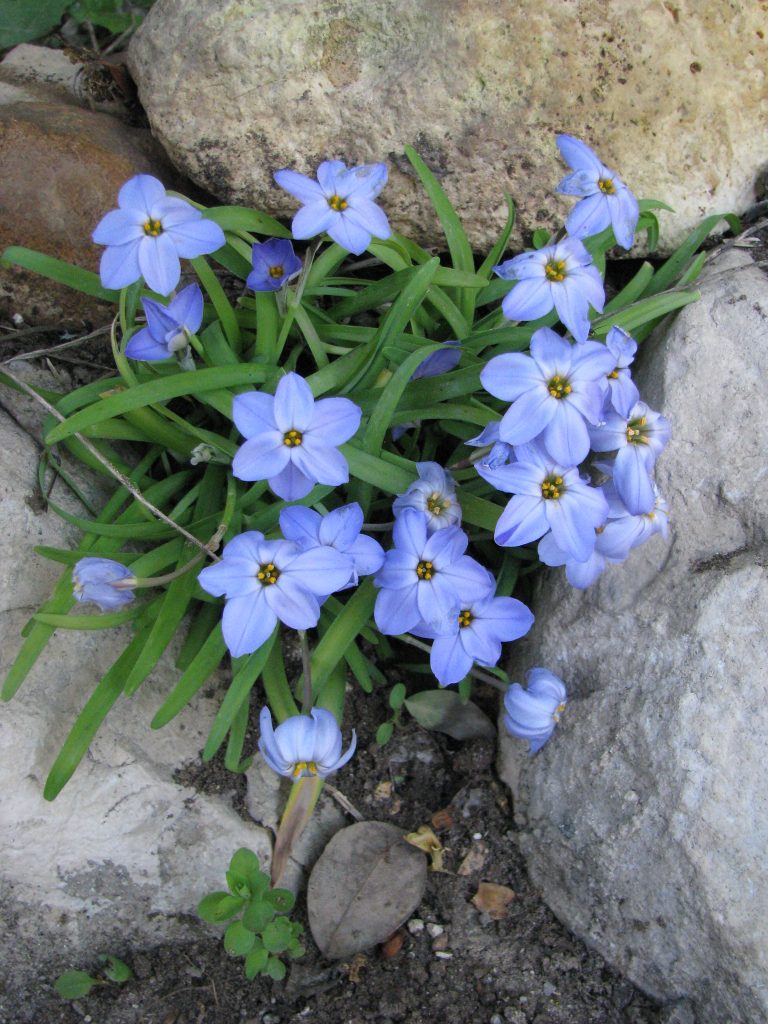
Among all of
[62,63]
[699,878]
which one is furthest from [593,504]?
[62,63]

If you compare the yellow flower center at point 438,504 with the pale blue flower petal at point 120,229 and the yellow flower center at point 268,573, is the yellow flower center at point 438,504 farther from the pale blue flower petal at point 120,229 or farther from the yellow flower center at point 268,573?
the pale blue flower petal at point 120,229

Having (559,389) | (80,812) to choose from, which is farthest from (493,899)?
(559,389)

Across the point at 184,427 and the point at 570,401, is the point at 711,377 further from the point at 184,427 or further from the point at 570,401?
the point at 184,427

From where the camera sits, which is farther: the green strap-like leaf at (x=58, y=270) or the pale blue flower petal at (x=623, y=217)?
the green strap-like leaf at (x=58, y=270)

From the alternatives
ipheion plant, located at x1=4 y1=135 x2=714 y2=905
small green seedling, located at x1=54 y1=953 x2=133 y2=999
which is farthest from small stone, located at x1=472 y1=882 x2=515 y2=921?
small green seedling, located at x1=54 y1=953 x2=133 y2=999

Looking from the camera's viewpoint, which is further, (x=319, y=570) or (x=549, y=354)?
(x=549, y=354)

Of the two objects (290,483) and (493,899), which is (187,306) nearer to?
(290,483)

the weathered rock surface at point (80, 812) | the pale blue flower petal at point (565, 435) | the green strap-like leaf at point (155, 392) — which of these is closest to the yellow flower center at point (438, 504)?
the pale blue flower petal at point (565, 435)
